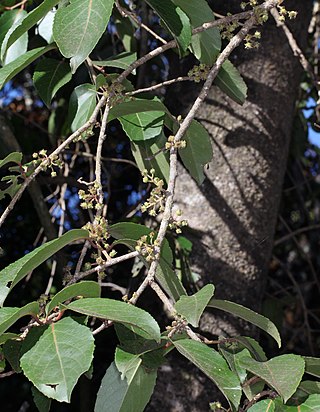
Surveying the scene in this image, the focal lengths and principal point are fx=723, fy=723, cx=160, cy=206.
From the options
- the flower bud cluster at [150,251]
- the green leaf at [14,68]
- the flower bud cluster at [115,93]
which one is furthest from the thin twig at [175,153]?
the green leaf at [14,68]

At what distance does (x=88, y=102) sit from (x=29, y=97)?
4.81ft

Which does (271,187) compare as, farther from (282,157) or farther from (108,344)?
(108,344)

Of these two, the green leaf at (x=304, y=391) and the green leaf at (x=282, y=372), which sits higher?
the green leaf at (x=282, y=372)

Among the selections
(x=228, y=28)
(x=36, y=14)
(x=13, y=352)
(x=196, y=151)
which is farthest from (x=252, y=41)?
(x=13, y=352)

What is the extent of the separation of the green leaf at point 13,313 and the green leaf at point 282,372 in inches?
8.2

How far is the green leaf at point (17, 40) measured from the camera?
44.9 inches

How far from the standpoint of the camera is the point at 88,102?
0.99 meters

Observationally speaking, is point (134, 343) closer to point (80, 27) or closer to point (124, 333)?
point (124, 333)

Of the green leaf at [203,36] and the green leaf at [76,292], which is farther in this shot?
the green leaf at [203,36]

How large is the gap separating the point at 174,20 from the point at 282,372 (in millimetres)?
424

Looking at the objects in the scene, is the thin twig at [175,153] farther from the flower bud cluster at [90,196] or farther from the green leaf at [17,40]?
the green leaf at [17,40]

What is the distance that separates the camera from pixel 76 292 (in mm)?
691

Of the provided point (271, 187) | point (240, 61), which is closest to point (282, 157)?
point (271, 187)

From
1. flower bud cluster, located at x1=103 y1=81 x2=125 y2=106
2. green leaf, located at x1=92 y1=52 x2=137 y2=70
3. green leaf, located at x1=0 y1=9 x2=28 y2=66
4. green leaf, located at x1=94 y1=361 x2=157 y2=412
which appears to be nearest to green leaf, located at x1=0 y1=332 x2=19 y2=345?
green leaf, located at x1=94 y1=361 x2=157 y2=412
